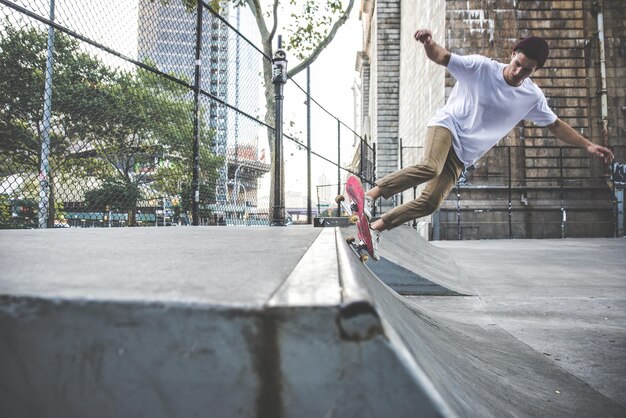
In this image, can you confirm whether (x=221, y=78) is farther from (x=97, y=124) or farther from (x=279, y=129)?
(x=279, y=129)

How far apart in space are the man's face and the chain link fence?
3.29 metres

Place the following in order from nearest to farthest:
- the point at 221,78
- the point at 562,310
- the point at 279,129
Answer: the point at 562,310 < the point at 279,129 < the point at 221,78

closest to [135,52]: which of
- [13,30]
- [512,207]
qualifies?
[13,30]

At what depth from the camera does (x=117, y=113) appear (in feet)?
19.2

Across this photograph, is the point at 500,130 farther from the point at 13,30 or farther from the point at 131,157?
the point at 131,157

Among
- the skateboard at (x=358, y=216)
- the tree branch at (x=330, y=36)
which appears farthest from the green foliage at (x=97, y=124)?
the tree branch at (x=330, y=36)

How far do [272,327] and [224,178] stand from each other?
7249 mm

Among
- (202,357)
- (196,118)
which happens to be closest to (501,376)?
(202,357)

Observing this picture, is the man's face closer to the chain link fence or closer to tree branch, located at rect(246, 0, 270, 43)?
the chain link fence

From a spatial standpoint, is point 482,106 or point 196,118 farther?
point 196,118

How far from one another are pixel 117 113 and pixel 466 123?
502cm

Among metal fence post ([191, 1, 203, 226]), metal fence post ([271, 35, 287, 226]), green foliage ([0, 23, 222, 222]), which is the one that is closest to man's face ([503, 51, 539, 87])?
metal fence post ([271, 35, 287, 226])

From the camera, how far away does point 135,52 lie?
472 centimetres

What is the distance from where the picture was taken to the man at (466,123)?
306 centimetres
